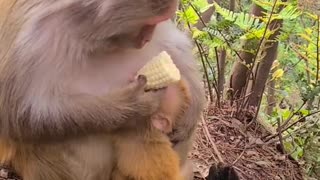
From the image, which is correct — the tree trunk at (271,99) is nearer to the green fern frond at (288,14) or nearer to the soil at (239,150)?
the soil at (239,150)

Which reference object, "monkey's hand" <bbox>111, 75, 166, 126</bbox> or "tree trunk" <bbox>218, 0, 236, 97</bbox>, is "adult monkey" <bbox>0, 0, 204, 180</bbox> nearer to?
"monkey's hand" <bbox>111, 75, 166, 126</bbox>

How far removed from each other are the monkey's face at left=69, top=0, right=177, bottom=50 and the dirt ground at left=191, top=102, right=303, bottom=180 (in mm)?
1637

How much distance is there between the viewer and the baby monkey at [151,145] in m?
3.08

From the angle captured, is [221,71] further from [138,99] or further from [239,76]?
[138,99]

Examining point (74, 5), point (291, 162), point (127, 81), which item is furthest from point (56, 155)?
point (291, 162)

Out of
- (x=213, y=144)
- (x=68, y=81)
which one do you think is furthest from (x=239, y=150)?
(x=68, y=81)

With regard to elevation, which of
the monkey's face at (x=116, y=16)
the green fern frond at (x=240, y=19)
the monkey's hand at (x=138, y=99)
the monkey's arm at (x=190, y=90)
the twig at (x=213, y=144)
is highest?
the monkey's face at (x=116, y=16)

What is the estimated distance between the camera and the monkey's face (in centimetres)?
288

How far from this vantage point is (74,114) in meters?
2.94

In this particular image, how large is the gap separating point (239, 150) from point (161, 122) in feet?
5.56

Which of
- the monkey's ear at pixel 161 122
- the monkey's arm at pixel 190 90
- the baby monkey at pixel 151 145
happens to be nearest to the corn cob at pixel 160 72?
the baby monkey at pixel 151 145

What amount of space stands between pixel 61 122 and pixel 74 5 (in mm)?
494

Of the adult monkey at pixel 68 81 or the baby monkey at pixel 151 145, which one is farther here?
the baby monkey at pixel 151 145

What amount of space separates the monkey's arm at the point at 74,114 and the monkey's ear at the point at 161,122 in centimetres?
15
